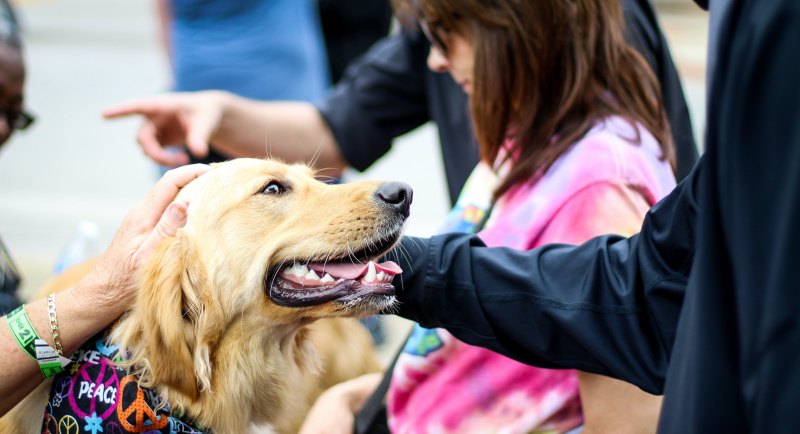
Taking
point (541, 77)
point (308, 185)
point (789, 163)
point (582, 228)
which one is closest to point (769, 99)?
point (789, 163)

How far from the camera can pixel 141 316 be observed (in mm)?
1784

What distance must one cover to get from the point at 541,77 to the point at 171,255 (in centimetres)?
95

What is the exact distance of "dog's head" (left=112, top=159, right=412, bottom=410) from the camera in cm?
180

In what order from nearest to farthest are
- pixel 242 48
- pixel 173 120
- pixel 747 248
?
pixel 747 248, pixel 173 120, pixel 242 48

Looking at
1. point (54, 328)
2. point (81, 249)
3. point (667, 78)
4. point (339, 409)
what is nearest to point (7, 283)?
point (81, 249)

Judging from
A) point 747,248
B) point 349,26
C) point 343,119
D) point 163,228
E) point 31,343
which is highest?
point 747,248

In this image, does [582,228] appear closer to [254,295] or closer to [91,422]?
[254,295]

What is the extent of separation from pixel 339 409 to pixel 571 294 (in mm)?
790

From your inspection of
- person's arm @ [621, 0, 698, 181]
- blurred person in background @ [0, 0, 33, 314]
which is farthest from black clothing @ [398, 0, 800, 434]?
blurred person in background @ [0, 0, 33, 314]

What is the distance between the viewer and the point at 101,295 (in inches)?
69.1

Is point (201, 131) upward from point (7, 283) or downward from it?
upward

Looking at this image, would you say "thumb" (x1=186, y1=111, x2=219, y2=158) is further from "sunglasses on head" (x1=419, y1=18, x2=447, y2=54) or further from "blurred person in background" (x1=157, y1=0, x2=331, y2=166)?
"blurred person in background" (x1=157, y1=0, x2=331, y2=166)

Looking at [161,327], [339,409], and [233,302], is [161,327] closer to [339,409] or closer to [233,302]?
[233,302]

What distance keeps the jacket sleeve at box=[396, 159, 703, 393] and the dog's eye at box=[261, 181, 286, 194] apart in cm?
41
